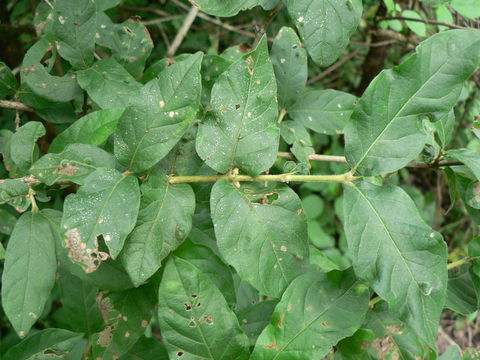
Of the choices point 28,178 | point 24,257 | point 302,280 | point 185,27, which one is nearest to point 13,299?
point 24,257

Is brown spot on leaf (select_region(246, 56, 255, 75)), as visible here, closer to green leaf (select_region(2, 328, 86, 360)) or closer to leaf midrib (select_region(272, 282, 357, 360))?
leaf midrib (select_region(272, 282, 357, 360))

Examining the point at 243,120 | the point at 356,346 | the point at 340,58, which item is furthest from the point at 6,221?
the point at 340,58

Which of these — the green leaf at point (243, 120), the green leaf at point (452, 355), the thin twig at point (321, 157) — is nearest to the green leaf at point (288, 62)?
the thin twig at point (321, 157)

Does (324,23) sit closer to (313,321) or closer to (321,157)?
(321,157)

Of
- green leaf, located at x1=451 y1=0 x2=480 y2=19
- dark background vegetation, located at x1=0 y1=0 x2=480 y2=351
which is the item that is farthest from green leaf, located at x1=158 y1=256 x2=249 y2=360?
green leaf, located at x1=451 y1=0 x2=480 y2=19

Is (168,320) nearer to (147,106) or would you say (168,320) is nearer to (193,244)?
(193,244)

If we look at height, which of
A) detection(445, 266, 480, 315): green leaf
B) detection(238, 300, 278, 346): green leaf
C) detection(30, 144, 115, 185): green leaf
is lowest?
detection(238, 300, 278, 346): green leaf
